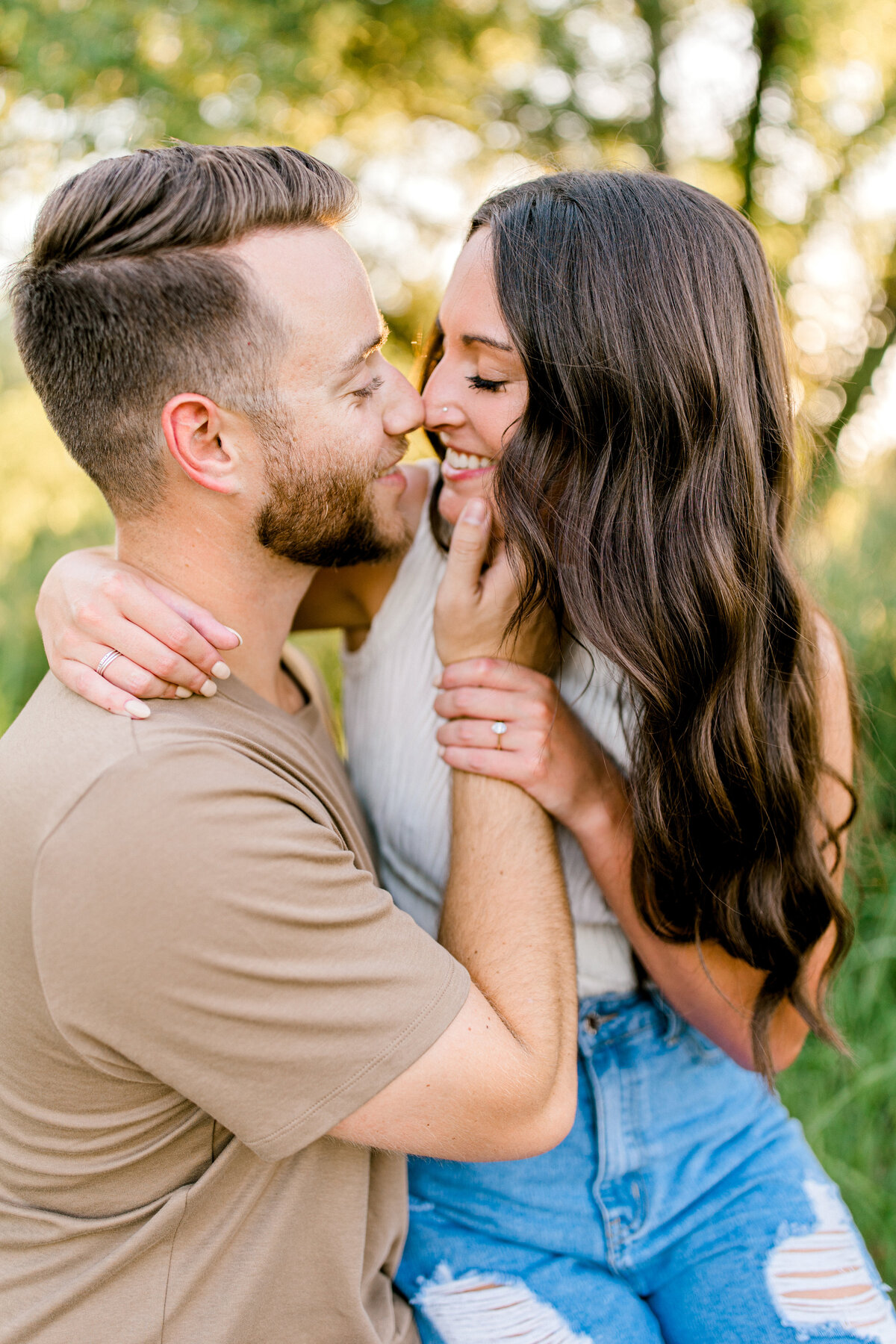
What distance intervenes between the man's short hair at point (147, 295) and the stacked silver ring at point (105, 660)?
0.38 meters

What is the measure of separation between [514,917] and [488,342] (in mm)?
1104

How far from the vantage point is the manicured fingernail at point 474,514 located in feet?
6.67

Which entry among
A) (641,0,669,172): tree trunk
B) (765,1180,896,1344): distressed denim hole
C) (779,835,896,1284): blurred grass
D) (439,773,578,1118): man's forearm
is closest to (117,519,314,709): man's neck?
(439,773,578,1118): man's forearm

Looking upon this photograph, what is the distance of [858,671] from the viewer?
3.57 m

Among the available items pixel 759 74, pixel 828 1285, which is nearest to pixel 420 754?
pixel 828 1285

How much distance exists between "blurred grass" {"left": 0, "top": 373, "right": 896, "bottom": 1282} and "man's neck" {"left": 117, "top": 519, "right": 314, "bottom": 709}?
1175 millimetres

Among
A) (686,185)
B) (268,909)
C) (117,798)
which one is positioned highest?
(686,185)

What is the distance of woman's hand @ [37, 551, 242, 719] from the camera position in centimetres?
162

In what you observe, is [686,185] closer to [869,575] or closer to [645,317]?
[645,317]

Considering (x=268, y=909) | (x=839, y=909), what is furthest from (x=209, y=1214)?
(x=839, y=909)

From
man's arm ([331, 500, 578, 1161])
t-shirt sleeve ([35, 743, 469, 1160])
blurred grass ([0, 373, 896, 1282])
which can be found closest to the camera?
t-shirt sleeve ([35, 743, 469, 1160])

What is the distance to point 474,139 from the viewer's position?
8633 millimetres

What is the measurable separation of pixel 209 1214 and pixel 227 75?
6.84 metres

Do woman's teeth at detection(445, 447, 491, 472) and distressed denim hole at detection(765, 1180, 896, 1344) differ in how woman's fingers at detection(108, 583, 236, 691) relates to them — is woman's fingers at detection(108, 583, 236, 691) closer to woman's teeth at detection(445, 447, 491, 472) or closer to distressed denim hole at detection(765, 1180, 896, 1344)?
woman's teeth at detection(445, 447, 491, 472)
